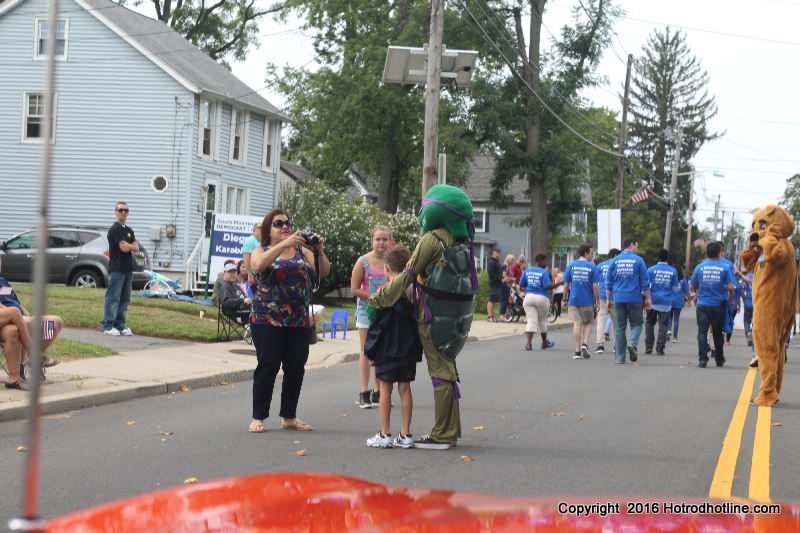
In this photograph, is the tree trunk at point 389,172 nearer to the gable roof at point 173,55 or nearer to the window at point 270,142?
the window at point 270,142

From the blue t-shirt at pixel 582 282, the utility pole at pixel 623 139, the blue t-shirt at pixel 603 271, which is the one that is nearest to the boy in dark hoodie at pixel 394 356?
the blue t-shirt at pixel 582 282

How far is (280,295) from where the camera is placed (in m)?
8.83

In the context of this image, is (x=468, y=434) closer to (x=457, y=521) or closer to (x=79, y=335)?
(x=457, y=521)

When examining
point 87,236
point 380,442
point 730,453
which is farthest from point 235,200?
point 730,453

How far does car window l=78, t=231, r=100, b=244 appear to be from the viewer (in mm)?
26172

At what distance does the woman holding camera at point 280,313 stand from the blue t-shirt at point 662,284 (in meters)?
11.7

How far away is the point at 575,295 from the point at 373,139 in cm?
2966

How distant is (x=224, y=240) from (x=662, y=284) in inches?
374

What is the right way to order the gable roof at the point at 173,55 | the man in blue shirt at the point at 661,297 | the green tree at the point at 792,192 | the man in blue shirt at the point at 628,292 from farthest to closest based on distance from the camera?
the green tree at the point at 792,192 < the gable roof at the point at 173,55 < the man in blue shirt at the point at 661,297 < the man in blue shirt at the point at 628,292

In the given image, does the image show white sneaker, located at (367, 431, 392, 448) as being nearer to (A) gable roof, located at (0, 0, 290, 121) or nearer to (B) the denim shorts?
(B) the denim shorts

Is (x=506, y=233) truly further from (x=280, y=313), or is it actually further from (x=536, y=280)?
(x=280, y=313)

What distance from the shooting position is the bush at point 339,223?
1167 inches

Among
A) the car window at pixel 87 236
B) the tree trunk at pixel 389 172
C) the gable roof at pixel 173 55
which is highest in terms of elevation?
the gable roof at pixel 173 55

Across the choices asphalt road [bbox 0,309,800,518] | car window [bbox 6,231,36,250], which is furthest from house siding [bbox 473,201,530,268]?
asphalt road [bbox 0,309,800,518]
